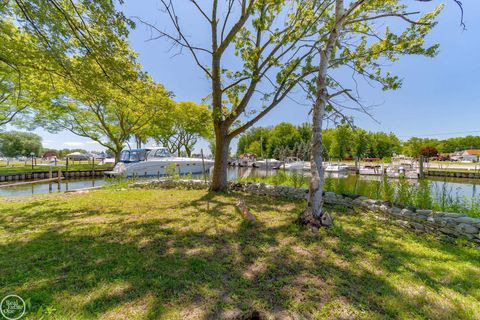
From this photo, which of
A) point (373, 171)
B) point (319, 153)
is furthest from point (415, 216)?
point (373, 171)

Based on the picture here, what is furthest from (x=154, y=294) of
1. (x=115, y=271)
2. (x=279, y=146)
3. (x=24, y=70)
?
(x=279, y=146)

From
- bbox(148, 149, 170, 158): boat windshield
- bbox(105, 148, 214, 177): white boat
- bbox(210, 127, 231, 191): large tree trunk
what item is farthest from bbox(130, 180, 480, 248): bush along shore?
bbox(148, 149, 170, 158): boat windshield

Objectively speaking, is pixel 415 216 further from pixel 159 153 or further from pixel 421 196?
pixel 159 153

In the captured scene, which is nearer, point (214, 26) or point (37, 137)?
point (214, 26)

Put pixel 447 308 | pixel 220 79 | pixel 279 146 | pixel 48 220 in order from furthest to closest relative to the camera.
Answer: pixel 279 146 → pixel 220 79 → pixel 48 220 → pixel 447 308

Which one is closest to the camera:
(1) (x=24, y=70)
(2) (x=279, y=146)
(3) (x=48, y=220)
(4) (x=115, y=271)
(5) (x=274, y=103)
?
(4) (x=115, y=271)

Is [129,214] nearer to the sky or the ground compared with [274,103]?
nearer to the ground

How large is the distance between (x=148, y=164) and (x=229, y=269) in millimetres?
14983

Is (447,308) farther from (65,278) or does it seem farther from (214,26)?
(214,26)

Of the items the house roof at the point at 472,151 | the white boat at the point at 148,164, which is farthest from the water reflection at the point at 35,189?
the house roof at the point at 472,151

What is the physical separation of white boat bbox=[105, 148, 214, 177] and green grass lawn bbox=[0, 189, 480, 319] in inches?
421

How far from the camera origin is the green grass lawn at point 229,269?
1.94 meters

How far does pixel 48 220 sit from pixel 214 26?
695 cm

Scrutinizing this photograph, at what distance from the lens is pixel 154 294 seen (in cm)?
206
